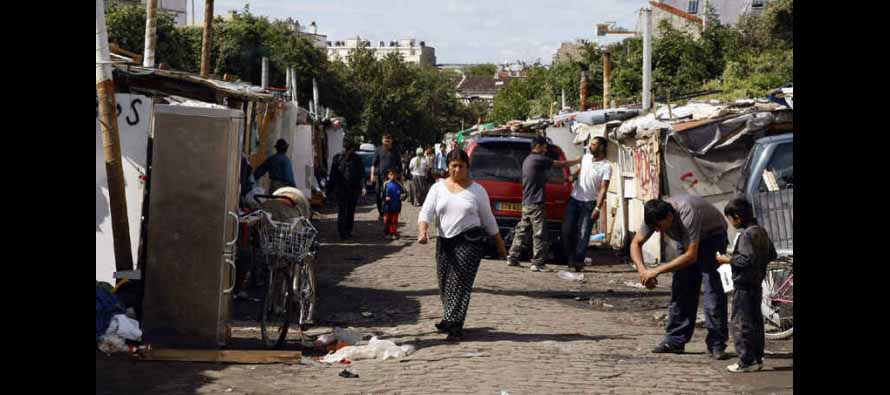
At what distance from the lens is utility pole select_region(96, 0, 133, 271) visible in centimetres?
1027

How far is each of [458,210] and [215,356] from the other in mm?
2539

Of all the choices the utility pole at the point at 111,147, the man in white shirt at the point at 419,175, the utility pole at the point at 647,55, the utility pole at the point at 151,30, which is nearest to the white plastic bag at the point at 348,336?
the utility pole at the point at 111,147

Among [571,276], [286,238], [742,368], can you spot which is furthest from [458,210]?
[571,276]

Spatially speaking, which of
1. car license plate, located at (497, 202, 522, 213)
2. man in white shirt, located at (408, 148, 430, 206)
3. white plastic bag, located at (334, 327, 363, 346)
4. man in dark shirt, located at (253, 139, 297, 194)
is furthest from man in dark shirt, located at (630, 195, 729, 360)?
man in white shirt, located at (408, 148, 430, 206)

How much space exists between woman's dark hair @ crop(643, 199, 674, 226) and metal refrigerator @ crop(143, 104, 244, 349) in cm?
333

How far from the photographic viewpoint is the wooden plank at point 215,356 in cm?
892

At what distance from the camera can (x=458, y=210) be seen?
33.4 feet

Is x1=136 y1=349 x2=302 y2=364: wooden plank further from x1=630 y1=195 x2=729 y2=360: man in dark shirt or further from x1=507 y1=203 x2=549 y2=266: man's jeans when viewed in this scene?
x1=507 y1=203 x2=549 y2=266: man's jeans

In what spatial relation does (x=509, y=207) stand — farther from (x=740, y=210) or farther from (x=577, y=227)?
(x=740, y=210)
